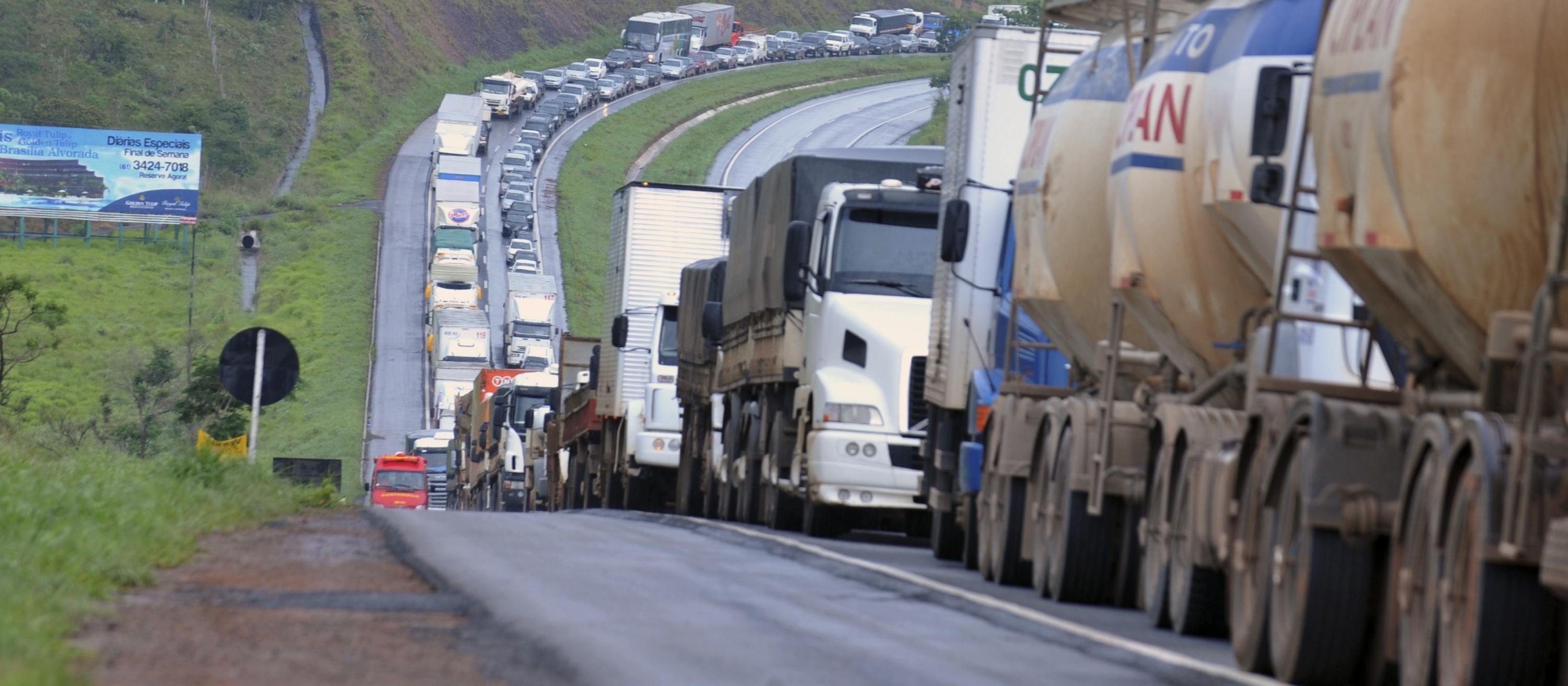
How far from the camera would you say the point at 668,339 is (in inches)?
1213

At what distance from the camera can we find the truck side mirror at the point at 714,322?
25.0 meters

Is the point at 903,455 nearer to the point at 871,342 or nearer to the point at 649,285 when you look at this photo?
the point at 871,342

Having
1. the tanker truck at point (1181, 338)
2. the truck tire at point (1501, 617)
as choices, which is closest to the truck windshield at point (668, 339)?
the tanker truck at point (1181, 338)

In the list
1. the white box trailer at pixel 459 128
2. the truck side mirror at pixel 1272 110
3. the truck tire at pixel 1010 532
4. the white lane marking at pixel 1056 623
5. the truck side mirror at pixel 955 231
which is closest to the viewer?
the white lane marking at pixel 1056 623

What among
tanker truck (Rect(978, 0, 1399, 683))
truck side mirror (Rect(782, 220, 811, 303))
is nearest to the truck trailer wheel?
truck side mirror (Rect(782, 220, 811, 303))

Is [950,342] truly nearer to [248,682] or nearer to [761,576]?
[761,576]

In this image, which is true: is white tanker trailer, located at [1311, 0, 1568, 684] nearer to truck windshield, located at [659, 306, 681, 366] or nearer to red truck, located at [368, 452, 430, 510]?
truck windshield, located at [659, 306, 681, 366]

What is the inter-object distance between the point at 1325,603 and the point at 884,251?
1120cm

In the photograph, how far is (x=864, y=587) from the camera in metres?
12.1

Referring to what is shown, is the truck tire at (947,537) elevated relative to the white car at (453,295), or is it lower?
lower

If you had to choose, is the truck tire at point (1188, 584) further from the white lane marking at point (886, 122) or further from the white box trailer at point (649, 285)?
the white lane marking at point (886, 122)

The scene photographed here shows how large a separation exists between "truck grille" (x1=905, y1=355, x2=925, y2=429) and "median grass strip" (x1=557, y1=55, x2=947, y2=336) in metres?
52.3

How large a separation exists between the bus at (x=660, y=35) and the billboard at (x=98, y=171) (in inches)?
1845

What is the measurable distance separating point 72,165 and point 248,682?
73315mm
